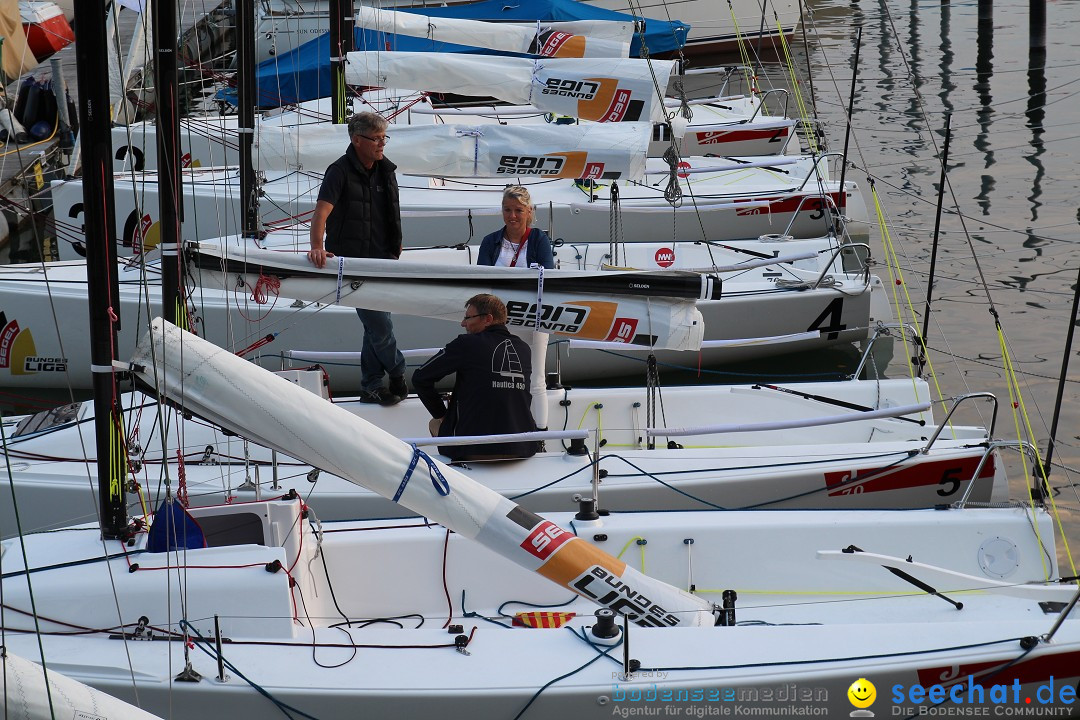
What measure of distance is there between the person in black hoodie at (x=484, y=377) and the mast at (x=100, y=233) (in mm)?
1587

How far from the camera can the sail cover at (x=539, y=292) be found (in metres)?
5.27

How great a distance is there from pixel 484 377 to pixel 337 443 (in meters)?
1.79

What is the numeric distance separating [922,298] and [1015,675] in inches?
256

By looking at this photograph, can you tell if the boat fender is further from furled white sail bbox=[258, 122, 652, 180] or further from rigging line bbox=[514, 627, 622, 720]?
furled white sail bbox=[258, 122, 652, 180]

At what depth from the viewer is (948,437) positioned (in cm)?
638

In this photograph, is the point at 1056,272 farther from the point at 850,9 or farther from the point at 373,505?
the point at 850,9

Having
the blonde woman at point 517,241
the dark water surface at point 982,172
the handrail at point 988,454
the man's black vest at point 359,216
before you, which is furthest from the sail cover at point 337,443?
the dark water surface at point 982,172

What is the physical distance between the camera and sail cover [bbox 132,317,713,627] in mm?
3963

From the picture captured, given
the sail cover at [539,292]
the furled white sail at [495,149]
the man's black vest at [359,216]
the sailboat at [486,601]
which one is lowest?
the sailboat at [486,601]

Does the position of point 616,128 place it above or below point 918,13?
below

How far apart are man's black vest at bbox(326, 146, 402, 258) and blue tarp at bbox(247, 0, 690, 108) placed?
6.22m

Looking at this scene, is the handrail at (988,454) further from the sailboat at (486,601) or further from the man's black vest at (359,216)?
the man's black vest at (359,216)

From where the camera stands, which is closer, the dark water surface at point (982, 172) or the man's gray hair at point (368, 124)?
the man's gray hair at point (368, 124)

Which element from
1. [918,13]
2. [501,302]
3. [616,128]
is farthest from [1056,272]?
[918,13]
